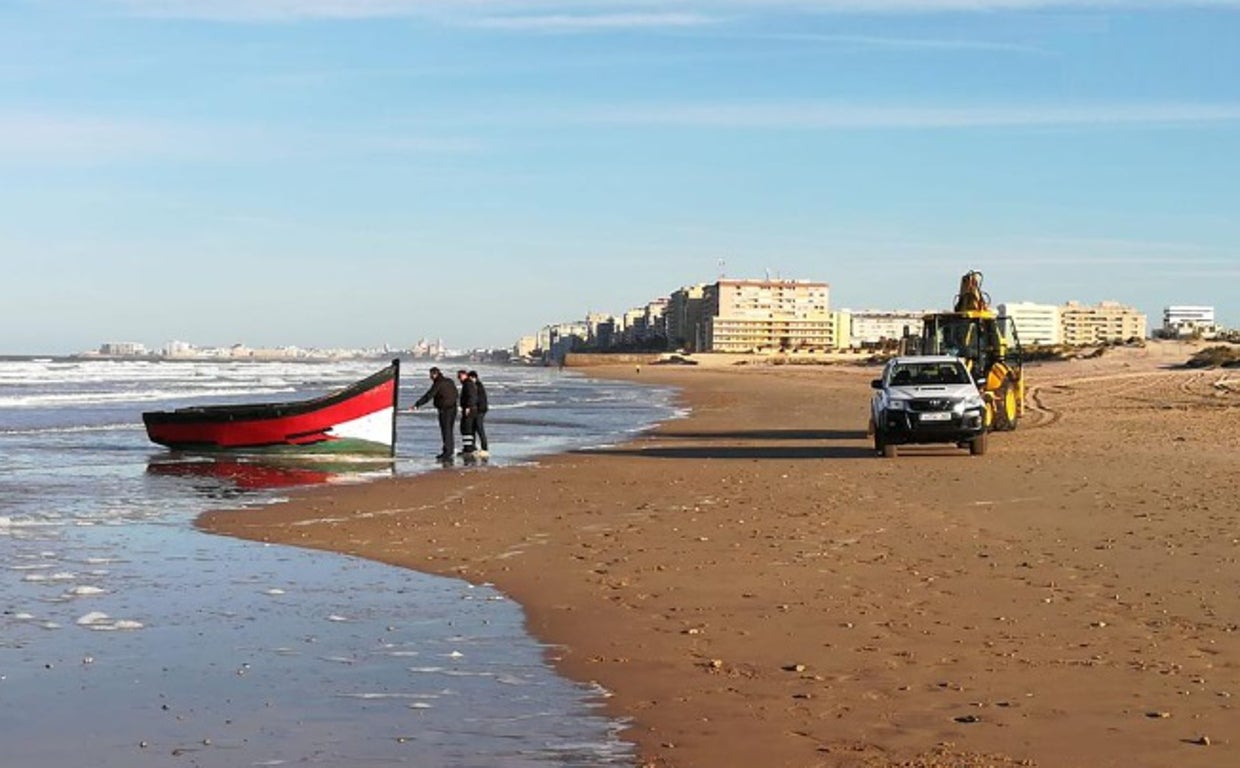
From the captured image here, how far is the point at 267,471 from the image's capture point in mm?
23000

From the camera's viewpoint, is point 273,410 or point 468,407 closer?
point 468,407

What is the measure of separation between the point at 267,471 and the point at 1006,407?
13.7 meters

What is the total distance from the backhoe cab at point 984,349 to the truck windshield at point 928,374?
3249 mm

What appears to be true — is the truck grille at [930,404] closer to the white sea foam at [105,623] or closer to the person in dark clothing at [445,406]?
the person in dark clothing at [445,406]

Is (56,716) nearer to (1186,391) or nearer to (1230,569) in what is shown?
(1230,569)

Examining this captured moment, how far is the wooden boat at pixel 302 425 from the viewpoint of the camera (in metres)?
25.8

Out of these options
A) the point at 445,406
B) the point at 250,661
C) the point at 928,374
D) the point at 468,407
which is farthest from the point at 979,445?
the point at 250,661

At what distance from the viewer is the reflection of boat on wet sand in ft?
68.6

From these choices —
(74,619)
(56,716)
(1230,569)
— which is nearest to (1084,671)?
(1230,569)

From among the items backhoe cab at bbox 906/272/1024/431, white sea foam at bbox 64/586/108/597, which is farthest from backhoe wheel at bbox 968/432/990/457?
white sea foam at bbox 64/586/108/597

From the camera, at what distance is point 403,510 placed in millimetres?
16297

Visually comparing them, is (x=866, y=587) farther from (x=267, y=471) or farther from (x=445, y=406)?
(x=445, y=406)

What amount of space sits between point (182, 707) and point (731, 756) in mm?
2741

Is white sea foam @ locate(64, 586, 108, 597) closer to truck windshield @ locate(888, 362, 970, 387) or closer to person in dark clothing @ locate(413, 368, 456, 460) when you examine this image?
person in dark clothing @ locate(413, 368, 456, 460)
